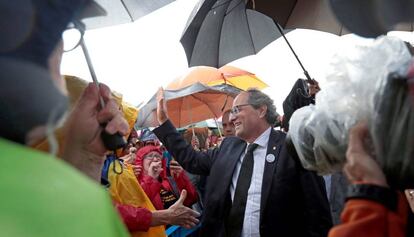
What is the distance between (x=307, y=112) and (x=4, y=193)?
1170 mm

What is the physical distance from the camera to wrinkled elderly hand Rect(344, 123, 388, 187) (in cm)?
108

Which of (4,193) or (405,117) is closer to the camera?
(4,193)

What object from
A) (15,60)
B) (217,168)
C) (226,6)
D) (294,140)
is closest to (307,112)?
(294,140)

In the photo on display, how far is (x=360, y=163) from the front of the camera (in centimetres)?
111

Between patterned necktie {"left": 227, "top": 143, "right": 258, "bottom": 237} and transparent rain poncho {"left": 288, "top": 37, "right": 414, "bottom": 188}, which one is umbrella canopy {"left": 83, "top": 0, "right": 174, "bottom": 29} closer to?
transparent rain poncho {"left": 288, "top": 37, "right": 414, "bottom": 188}

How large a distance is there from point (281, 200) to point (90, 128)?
1868mm

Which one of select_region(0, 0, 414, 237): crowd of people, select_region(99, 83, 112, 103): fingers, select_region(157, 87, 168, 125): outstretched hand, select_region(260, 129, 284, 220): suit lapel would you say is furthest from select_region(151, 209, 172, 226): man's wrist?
select_region(99, 83, 112, 103): fingers

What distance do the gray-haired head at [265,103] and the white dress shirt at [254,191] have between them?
0.33m

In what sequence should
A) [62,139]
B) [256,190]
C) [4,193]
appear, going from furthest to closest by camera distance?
[256,190] → [62,139] → [4,193]

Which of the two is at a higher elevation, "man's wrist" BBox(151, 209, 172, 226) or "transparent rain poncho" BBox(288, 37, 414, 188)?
"transparent rain poncho" BBox(288, 37, 414, 188)

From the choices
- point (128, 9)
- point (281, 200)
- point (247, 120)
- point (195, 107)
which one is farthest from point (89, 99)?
point (195, 107)

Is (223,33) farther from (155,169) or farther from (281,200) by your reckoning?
(281,200)

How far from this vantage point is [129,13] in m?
2.25

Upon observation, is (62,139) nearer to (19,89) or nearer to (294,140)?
(19,89)
